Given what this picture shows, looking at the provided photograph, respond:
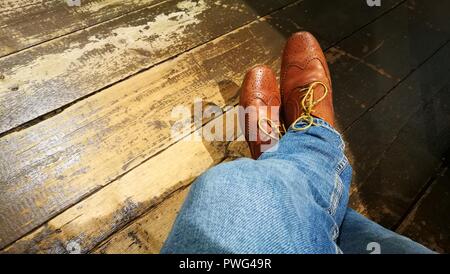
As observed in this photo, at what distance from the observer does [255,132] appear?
105cm

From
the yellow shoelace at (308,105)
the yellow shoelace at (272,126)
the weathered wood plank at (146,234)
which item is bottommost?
the weathered wood plank at (146,234)

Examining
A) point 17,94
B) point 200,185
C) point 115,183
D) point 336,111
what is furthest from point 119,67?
point 336,111

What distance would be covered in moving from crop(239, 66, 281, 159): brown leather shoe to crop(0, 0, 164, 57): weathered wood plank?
61 centimetres

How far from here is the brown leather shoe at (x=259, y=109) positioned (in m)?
1.05

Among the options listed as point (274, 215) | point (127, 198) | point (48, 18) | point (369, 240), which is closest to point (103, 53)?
point (48, 18)

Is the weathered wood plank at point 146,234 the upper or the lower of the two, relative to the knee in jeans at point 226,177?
lower

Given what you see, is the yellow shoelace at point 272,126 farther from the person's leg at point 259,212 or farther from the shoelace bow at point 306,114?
the person's leg at point 259,212

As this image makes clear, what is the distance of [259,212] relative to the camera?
1.93 ft

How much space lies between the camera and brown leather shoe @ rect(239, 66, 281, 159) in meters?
1.05

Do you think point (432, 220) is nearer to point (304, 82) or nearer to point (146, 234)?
point (304, 82)

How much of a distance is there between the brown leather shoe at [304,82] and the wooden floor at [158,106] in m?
0.10

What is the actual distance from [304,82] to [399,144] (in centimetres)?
41

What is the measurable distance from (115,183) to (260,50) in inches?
31.2

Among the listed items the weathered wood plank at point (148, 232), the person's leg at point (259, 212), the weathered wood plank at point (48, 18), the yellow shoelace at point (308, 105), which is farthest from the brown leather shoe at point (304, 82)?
the weathered wood plank at point (48, 18)
